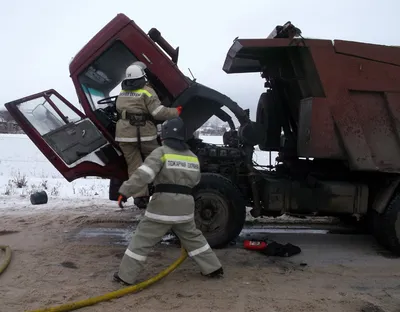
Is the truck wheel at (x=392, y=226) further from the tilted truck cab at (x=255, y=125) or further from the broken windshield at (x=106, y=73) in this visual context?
the broken windshield at (x=106, y=73)

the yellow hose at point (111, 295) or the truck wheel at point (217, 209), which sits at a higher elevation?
the truck wheel at point (217, 209)

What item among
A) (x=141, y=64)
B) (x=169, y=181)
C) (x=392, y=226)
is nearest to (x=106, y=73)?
(x=141, y=64)

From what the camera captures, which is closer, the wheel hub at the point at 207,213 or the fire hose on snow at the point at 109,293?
the fire hose on snow at the point at 109,293

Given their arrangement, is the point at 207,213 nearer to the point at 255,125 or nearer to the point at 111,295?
the point at 255,125

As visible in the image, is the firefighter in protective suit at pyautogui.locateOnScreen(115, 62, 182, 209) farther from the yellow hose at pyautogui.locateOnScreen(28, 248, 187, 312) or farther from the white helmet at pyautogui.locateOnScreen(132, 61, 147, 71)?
the yellow hose at pyautogui.locateOnScreen(28, 248, 187, 312)

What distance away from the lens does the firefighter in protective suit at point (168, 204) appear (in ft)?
14.0

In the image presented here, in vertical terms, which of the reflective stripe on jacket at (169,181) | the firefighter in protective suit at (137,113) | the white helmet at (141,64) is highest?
the white helmet at (141,64)

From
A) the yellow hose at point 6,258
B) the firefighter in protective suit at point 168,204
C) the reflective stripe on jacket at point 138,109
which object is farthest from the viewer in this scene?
the reflective stripe on jacket at point 138,109

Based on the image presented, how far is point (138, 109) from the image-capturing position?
17.6 ft

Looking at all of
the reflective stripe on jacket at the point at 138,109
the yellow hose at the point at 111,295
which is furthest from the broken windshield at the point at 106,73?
the yellow hose at the point at 111,295

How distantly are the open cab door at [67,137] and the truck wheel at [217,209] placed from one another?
104 cm

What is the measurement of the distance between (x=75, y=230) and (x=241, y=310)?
3.38m

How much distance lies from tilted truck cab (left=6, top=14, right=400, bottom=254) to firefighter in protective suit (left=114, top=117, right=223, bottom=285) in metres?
1.03

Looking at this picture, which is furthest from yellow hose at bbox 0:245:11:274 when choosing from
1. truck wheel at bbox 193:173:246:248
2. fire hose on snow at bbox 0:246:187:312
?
truck wheel at bbox 193:173:246:248
